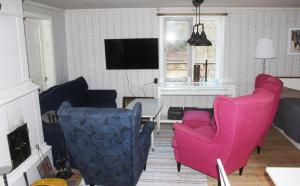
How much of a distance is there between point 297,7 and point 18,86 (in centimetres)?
524

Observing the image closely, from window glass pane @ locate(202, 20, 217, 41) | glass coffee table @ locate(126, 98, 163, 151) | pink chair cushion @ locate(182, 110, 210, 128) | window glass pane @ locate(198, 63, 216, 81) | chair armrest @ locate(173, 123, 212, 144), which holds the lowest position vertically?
pink chair cushion @ locate(182, 110, 210, 128)

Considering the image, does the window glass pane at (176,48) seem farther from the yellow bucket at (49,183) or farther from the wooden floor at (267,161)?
the yellow bucket at (49,183)

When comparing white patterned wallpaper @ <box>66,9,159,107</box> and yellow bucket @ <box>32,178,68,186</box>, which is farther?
white patterned wallpaper @ <box>66,9,159,107</box>

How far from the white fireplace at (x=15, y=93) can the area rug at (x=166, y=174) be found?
78cm

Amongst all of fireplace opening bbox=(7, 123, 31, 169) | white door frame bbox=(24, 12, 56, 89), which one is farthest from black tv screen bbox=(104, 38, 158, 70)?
fireplace opening bbox=(7, 123, 31, 169)

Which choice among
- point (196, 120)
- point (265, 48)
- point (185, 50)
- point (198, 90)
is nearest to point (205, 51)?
point (185, 50)

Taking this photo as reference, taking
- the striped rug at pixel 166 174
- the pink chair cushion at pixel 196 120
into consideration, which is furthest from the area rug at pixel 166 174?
the pink chair cushion at pixel 196 120

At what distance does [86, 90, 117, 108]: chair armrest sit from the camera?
5109 millimetres

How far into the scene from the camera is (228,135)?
8.91 ft

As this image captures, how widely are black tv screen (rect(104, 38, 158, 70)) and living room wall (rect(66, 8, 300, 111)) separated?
0.17 meters

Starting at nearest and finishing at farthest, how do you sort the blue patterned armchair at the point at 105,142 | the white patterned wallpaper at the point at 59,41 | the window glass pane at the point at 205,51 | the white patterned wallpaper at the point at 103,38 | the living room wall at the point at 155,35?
the blue patterned armchair at the point at 105,142
the white patterned wallpaper at the point at 59,41
the living room wall at the point at 155,35
the white patterned wallpaper at the point at 103,38
the window glass pane at the point at 205,51

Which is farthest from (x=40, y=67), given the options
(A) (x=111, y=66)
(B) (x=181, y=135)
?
(B) (x=181, y=135)

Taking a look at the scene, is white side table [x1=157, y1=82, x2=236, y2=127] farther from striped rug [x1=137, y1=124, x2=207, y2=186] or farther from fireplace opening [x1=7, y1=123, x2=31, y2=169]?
fireplace opening [x1=7, y1=123, x2=31, y2=169]

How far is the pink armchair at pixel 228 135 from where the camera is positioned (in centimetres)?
259
